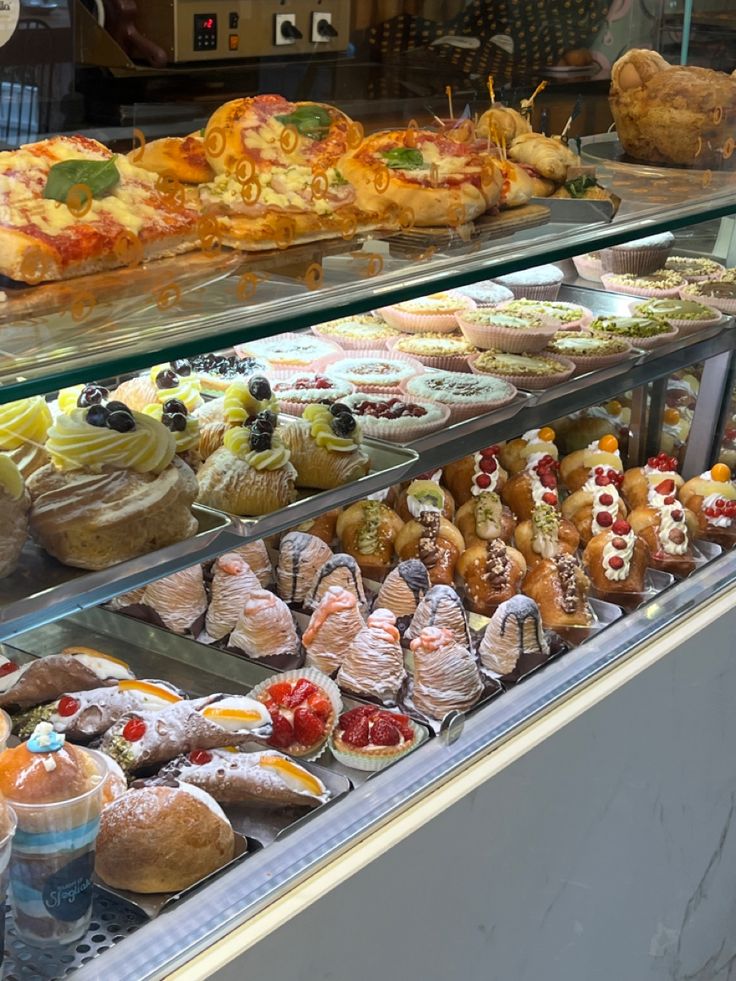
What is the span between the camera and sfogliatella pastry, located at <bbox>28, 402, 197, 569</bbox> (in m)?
1.57

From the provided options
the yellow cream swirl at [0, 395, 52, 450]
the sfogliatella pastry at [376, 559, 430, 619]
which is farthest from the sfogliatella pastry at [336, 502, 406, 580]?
the yellow cream swirl at [0, 395, 52, 450]

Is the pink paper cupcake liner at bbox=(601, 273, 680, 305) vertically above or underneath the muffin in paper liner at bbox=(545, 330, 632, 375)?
above

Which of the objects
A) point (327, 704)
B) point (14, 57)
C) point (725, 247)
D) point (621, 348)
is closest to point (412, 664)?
point (327, 704)

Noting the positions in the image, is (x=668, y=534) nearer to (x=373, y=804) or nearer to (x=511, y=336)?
(x=511, y=336)

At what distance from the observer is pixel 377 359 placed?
264cm

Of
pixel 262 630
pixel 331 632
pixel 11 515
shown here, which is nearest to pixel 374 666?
pixel 331 632

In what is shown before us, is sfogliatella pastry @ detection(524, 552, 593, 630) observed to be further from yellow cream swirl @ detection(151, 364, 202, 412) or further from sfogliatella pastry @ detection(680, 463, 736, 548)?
yellow cream swirl @ detection(151, 364, 202, 412)

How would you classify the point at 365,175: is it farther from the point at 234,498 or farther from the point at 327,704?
the point at 327,704

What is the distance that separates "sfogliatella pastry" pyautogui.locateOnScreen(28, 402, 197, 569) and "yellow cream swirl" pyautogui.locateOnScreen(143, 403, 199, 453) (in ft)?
0.58

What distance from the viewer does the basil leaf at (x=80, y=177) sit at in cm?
144

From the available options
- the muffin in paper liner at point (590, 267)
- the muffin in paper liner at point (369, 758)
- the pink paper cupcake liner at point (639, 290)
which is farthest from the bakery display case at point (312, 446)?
the muffin in paper liner at point (590, 267)

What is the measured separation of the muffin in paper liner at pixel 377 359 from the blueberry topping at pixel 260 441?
1.75ft

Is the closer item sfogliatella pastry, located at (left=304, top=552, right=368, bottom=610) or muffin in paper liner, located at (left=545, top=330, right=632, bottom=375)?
sfogliatella pastry, located at (left=304, top=552, right=368, bottom=610)

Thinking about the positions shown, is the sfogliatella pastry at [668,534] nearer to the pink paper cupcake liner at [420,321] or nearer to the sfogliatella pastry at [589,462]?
the sfogliatella pastry at [589,462]
